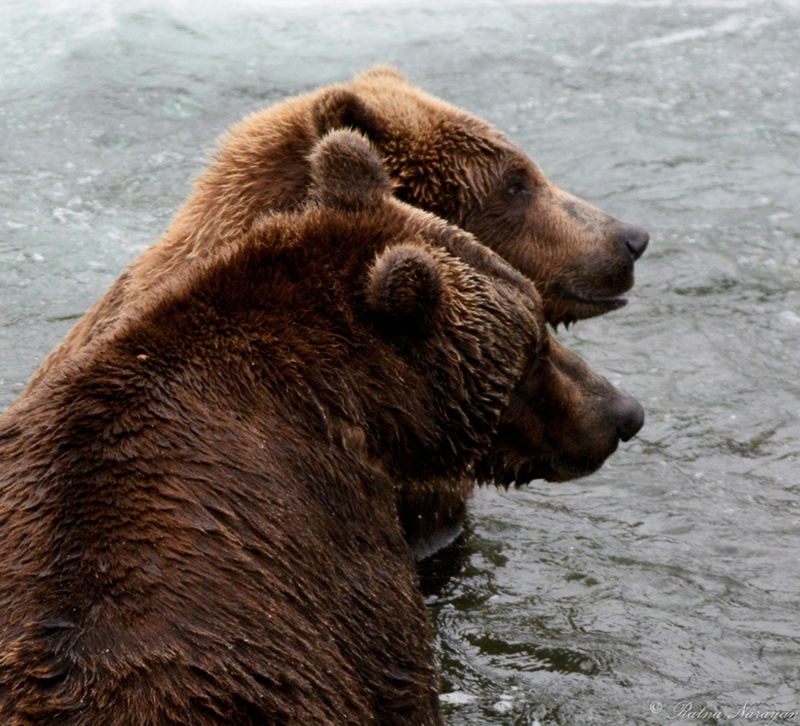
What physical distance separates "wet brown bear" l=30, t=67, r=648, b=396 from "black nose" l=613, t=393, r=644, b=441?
1206mm

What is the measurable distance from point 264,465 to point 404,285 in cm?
66

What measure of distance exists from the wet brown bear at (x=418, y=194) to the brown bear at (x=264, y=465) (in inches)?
32.4

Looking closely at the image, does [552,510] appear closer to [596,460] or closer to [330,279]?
[596,460]

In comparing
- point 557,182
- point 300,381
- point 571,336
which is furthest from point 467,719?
point 557,182

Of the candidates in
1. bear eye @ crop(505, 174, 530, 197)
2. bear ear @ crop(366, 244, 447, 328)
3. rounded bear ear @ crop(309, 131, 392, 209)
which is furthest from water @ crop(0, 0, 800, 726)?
rounded bear ear @ crop(309, 131, 392, 209)

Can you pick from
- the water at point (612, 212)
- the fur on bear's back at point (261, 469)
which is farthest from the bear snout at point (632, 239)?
the fur on bear's back at point (261, 469)

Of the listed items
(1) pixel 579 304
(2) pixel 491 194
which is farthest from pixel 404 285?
(1) pixel 579 304

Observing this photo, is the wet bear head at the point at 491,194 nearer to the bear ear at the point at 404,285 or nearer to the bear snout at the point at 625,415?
the bear snout at the point at 625,415

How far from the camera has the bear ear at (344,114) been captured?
5.46 meters

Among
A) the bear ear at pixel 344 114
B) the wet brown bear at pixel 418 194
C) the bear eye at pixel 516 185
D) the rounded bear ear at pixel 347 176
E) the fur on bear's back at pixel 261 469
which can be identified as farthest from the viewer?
the bear eye at pixel 516 185

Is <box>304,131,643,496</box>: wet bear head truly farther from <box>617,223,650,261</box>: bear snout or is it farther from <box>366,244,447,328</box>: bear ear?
<box>617,223,650,261</box>: bear snout

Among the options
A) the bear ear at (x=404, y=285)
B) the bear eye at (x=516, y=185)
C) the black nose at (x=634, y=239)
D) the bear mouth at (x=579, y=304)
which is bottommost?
the bear mouth at (x=579, y=304)

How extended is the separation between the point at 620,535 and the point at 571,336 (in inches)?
82.3

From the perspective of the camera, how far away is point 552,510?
6438 millimetres
